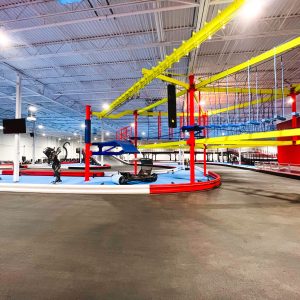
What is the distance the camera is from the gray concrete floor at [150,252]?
222 centimetres

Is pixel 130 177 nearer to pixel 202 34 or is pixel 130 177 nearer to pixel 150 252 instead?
pixel 202 34

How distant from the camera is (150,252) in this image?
121 inches

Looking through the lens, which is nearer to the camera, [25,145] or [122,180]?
[122,180]

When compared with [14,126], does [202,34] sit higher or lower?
higher

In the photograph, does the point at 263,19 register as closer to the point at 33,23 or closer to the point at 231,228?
the point at 231,228

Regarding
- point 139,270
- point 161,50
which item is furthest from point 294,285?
point 161,50

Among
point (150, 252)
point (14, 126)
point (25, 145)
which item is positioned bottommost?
point (150, 252)

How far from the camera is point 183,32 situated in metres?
8.74

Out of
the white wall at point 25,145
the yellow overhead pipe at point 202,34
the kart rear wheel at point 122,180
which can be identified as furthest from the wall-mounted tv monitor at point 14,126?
the white wall at point 25,145

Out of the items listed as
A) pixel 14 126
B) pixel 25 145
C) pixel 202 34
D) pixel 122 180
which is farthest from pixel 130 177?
pixel 25 145

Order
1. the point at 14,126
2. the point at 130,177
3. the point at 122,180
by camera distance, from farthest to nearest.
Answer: the point at 14,126 < the point at 130,177 < the point at 122,180

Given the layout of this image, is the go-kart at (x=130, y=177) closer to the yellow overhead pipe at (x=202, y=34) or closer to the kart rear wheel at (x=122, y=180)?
the kart rear wheel at (x=122, y=180)

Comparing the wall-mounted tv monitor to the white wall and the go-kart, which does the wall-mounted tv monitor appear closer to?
the go-kart

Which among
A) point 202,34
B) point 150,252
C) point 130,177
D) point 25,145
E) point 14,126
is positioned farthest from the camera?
point 25,145
